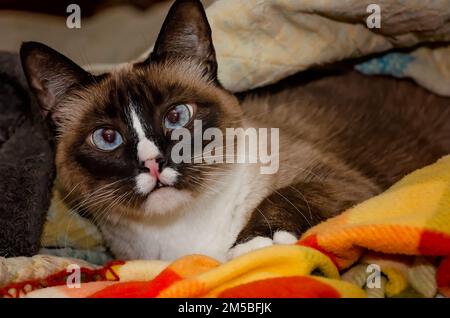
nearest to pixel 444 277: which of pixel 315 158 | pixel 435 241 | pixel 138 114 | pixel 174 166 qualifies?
pixel 435 241

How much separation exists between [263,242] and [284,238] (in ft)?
0.18

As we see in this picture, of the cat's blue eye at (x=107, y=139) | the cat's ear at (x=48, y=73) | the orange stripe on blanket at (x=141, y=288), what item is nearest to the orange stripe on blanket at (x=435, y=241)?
the orange stripe on blanket at (x=141, y=288)

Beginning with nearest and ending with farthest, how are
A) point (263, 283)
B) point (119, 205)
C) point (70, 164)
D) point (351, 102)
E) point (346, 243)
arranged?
point (263, 283) < point (346, 243) < point (119, 205) < point (70, 164) < point (351, 102)

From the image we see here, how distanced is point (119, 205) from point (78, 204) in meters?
0.28

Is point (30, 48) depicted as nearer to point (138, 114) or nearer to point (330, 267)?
point (138, 114)

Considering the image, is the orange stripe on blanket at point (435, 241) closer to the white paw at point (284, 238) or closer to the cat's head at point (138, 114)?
the white paw at point (284, 238)

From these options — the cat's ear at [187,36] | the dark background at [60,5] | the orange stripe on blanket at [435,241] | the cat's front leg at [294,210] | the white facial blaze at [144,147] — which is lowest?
the orange stripe on blanket at [435,241]

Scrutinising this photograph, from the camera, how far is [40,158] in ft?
6.64

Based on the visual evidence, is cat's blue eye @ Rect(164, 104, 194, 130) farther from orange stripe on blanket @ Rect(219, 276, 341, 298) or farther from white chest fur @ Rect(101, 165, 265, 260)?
orange stripe on blanket @ Rect(219, 276, 341, 298)

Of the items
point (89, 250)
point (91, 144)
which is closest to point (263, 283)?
point (91, 144)

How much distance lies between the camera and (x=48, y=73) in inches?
69.3

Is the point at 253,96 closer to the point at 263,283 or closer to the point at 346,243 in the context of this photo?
the point at 346,243

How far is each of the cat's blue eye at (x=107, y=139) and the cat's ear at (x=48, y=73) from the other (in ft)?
0.67

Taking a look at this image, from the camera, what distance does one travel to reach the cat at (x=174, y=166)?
163cm
